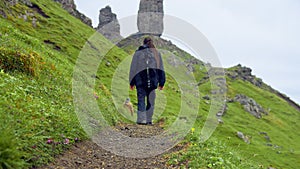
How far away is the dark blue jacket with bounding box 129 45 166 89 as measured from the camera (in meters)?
18.2

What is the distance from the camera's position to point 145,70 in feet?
60.5

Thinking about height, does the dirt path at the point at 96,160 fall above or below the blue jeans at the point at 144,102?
below

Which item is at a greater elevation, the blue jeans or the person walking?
the person walking

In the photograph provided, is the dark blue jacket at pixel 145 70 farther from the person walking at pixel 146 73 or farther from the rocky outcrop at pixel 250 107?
the rocky outcrop at pixel 250 107

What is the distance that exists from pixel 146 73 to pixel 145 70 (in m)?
0.18

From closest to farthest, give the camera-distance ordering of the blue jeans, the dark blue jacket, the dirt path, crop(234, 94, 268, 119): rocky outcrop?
the dirt path < the dark blue jacket < the blue jeans < crop(234, 94, 268, 119): rocky outcrop

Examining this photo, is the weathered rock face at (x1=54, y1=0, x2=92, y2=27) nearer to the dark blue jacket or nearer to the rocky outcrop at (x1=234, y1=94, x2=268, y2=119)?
the rocky outcrop at (x1=234, y1=94, x2=268, y2=119)

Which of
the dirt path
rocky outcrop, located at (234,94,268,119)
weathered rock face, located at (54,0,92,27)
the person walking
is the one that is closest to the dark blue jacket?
the person walking

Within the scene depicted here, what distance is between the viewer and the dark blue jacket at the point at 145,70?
59.8 feet

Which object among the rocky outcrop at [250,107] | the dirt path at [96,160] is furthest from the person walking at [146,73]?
the rocky outcrop at [250,107]

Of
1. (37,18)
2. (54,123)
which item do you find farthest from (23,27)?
(54,123)

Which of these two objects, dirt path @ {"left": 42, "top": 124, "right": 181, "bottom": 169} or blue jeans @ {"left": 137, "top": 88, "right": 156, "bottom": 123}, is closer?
dirt path @ {"left": 42, "top": 124, "right": 181, "bottom": 169}

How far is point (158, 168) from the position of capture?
33.6 feet

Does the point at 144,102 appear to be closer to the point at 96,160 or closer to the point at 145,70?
the point at 145,70
